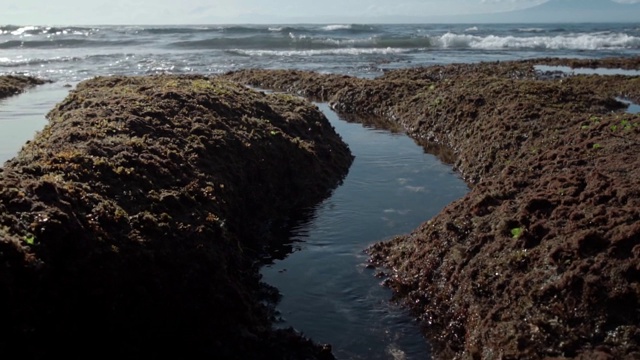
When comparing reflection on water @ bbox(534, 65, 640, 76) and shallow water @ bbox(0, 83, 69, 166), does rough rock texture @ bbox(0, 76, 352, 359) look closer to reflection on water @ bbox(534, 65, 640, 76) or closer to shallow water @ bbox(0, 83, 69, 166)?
shallow water @ bbox(0, 83, 69, 166)

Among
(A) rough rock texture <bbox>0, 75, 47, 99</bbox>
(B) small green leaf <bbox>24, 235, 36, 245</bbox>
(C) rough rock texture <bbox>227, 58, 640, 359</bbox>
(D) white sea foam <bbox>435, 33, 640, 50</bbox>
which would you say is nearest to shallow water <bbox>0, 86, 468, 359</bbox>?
(C) rough rock texture <bbox>227, 58, 640, 359</bbox>

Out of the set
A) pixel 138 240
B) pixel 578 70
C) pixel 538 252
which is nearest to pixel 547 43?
pixel 578 70

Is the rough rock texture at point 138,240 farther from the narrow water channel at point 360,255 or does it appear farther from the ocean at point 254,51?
the ocean at point 254,51

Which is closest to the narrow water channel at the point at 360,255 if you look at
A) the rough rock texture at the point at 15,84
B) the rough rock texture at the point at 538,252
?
the rough rock texture at the point at 538,252

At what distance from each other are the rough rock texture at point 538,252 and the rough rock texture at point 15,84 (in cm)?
2242

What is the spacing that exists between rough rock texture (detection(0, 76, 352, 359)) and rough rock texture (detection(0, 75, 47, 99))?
58.0 feet

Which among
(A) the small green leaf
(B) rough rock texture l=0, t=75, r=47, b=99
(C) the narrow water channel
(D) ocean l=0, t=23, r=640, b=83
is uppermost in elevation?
(D) ocean l=0, t=23, r=640, b=83

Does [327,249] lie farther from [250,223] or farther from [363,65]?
[363,65]

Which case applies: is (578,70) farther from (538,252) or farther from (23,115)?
(538,252)

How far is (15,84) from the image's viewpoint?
98.9 ft

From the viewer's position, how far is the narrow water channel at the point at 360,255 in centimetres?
818

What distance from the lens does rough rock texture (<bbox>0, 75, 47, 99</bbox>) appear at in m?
28.1

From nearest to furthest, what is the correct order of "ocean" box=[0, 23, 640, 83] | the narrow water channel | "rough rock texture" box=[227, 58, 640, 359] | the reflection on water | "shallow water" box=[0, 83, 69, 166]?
"rough rock texture" box=[227, 58, 640, 359] < the narrow water channel < "shallow water" box=[0, 83, 69, 166] < the reflection on water < "ocean" box=[0, 23, 640, 83]

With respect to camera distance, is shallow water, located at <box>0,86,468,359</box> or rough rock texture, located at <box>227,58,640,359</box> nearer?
rough rock texture, located at <box>227,58,640,359</box>
